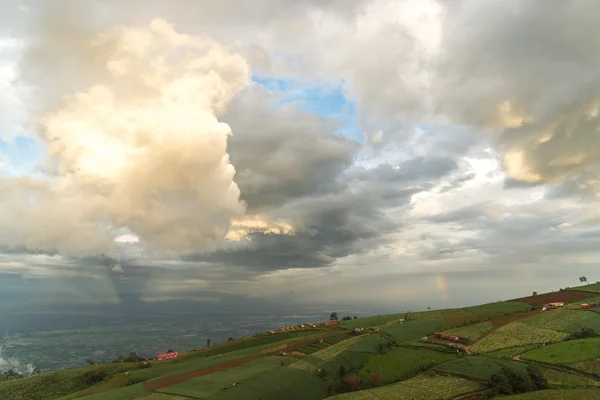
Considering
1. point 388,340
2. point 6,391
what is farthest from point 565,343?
point 6,391

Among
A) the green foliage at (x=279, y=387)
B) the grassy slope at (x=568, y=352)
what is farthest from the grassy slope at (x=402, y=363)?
the grassy slope at (x=568, y=352)

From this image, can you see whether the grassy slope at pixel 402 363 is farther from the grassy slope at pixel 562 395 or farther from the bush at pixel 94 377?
the bush at pixel 94 377

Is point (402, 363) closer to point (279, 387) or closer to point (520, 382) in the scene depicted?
point (520, 382)

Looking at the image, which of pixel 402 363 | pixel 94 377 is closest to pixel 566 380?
pixel 402 363

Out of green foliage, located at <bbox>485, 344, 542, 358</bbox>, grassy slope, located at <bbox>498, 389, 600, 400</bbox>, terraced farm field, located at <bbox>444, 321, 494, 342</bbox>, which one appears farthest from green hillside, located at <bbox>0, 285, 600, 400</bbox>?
terraced farm field, located at <bbox>444, 321, 494, 342</bbox>

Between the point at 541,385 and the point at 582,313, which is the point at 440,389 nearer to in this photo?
the point at 541,385

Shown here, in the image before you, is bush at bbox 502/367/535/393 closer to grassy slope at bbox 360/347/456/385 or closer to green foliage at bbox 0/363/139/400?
grassy slope at bbox 360/347/456/385
